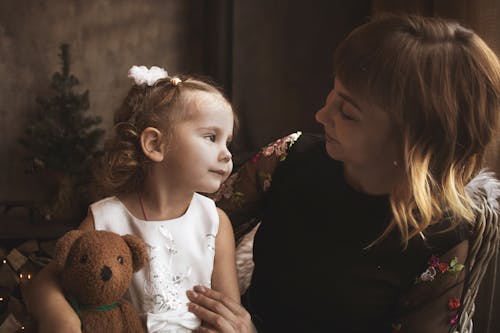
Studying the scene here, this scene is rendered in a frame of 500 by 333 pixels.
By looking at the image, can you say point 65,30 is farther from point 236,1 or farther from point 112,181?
point 112,181

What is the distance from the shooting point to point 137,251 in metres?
1.13

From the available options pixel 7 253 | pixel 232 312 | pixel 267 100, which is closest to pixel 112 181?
pixel 232 312

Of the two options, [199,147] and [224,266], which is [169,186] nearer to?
[199,147]

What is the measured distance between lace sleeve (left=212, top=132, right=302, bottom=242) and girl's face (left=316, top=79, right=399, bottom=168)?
293 mm

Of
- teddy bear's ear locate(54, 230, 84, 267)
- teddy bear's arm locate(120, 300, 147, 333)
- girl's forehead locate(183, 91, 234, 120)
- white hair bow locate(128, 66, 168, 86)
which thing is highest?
white hair bow locate(128, 66, 168, 86)

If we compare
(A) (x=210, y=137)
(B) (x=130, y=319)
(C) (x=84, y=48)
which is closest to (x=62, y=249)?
(B) (x=130, y=319)

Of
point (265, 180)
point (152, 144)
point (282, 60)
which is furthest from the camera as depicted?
point (282, 60)

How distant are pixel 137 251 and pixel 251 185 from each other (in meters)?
0.47

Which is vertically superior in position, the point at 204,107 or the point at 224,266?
the point at 204,107

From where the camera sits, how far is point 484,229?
4.05 feet

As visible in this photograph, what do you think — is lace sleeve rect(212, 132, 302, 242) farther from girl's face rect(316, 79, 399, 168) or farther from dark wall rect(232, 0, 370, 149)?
dark wall rect(232, 0, 370, 149)

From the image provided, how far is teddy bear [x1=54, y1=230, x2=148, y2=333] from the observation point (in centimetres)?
106

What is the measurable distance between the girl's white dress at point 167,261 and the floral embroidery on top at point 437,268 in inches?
18.5

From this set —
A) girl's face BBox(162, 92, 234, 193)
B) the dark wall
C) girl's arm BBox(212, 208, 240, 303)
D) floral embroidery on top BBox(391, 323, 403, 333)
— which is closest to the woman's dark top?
floral embroidery on top BBox(391, 323, 403, 333)
